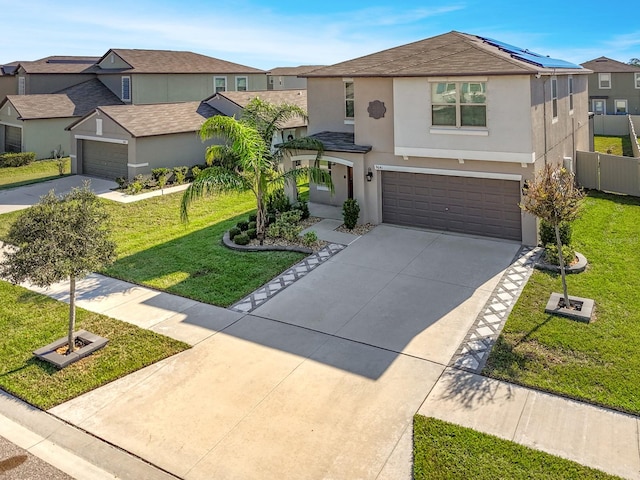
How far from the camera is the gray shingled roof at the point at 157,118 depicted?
2370 cm

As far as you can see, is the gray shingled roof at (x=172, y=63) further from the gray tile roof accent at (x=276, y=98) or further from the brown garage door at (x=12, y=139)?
the gray tile roof accent at (x=276, y=98)

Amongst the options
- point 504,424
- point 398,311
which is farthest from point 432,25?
point 504,424

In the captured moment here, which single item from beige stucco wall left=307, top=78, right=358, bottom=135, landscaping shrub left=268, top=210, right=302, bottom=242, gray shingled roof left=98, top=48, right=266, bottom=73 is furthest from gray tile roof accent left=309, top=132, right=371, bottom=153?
gray shingled roof left=98, top=48, right=266, bottom=73

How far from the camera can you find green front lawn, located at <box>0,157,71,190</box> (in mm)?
25719

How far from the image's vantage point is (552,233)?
13398 mm

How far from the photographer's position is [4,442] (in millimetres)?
6871

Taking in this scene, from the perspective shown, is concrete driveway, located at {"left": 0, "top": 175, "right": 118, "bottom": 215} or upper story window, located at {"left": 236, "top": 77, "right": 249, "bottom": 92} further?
upper story window, located at {"left": 236, "top": 77, "right": 249, "bottom": 92}

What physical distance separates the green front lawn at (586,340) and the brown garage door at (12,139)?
32.5 m

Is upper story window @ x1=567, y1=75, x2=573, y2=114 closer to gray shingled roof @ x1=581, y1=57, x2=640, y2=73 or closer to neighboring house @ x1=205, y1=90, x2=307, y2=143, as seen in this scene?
neighboring house @ x1=205, y1=90, x2=307, y2=143

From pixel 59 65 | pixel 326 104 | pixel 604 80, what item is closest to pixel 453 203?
pixel 326 104

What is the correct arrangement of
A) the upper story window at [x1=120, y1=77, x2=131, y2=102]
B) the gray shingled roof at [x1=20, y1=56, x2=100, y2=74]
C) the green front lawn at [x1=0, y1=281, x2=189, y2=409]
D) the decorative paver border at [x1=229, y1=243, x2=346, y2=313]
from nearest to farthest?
the green front lawn at [x1=0, y1=281, x2=189, y2=409], the decorative paver border at [x1=229, y1=243, x2=346, y2=313], the upper story window at [x1=120, y1=77, x2=131, y2=102], the gray shingled roof at [x1=20, y1=56, x2=100, y2=74]

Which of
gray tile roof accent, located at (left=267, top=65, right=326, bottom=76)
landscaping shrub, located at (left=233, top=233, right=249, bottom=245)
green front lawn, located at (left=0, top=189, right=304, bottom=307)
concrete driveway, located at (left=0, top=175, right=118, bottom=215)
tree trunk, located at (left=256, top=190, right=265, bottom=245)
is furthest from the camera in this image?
gray tile roof accent, located at (left=267, top=65, right=326, bottom=76)

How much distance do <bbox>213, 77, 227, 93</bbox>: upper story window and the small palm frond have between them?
24.3m

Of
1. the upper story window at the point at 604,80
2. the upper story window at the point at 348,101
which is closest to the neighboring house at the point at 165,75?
the upper story window at the point at 348,101
